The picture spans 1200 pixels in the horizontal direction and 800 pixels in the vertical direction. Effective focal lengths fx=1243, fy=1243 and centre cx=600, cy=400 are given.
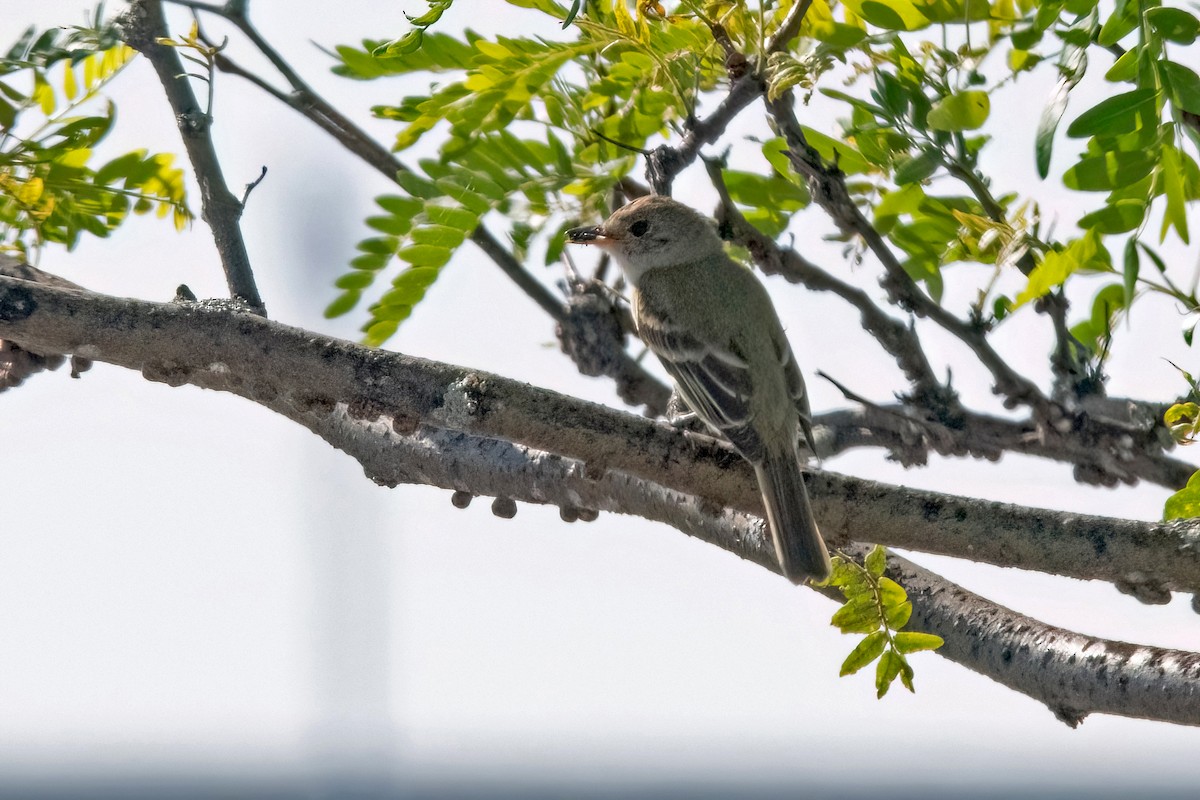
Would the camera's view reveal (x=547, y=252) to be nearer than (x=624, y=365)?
Yes

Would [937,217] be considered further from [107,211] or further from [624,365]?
[107,211]

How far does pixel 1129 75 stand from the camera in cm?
206

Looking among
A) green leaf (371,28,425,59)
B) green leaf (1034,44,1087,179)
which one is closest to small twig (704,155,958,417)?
green leaf (1034,44,1087,179)

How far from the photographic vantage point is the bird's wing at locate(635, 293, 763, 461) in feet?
10.5

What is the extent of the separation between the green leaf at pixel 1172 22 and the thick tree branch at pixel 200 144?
179 cm

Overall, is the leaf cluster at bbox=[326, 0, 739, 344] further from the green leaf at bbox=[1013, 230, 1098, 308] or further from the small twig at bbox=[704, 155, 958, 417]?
the green leaf at bbox=[1013, 230, 1098, 308]

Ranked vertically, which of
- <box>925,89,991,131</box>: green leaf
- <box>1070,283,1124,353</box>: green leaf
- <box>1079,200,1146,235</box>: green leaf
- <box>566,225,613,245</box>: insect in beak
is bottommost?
<box>1079,200,1146,235</box>: green leaf

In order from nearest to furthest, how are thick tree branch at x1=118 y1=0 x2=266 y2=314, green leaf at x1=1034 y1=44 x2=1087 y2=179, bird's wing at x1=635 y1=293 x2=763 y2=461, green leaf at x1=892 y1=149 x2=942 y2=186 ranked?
1. green leaf at x1=1034 y1=44 x2=1087 y2=179
2. green leaf at x1=892 y1=149 x2=942 y2=186
3. thick tree branch at x1=118 y1=0 x2=266 y2=314
4. bird's wing at x1=635 y1=293 x2=763 y2=461

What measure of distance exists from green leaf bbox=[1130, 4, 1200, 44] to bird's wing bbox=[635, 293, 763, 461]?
4.26 feet

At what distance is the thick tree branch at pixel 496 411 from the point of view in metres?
2.14

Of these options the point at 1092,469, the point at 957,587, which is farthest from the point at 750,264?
the point at 957,587

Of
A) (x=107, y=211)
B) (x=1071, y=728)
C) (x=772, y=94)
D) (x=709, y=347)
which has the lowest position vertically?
(x=1071, y=728)

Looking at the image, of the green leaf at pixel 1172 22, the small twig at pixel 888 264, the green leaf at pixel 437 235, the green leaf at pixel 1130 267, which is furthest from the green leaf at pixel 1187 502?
the green leaf at pixel 437 235

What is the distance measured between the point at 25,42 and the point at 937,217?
220 cm
